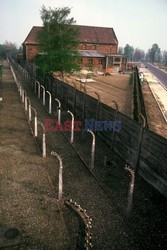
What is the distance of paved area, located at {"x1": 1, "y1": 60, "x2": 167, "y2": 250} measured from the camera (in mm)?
5684

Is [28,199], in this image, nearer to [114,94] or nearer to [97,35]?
[114,94]

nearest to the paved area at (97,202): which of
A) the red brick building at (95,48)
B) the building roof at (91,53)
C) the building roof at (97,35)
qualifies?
the red brick building at (95,48)

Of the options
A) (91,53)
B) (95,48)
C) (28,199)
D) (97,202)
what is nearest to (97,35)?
(95,48)

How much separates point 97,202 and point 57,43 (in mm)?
26519

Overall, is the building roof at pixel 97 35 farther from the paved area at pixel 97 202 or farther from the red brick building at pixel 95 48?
the paved area at pixel 97 202

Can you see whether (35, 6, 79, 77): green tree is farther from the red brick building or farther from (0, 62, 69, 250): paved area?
the red brick building

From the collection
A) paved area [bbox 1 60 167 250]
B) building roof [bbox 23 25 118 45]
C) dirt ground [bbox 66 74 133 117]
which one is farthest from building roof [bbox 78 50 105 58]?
paved area [bbox 1 60 167 250]

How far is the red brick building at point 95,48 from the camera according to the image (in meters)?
59.2

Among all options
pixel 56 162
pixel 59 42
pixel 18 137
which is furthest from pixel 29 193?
pixel 59 42

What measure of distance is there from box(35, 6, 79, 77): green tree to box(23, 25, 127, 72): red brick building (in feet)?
83.4

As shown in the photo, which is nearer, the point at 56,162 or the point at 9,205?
the point at 9,205

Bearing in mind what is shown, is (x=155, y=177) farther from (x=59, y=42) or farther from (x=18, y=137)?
(x=59, y=42)

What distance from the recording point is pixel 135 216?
6.50 m

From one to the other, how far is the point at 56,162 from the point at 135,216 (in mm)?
4431
